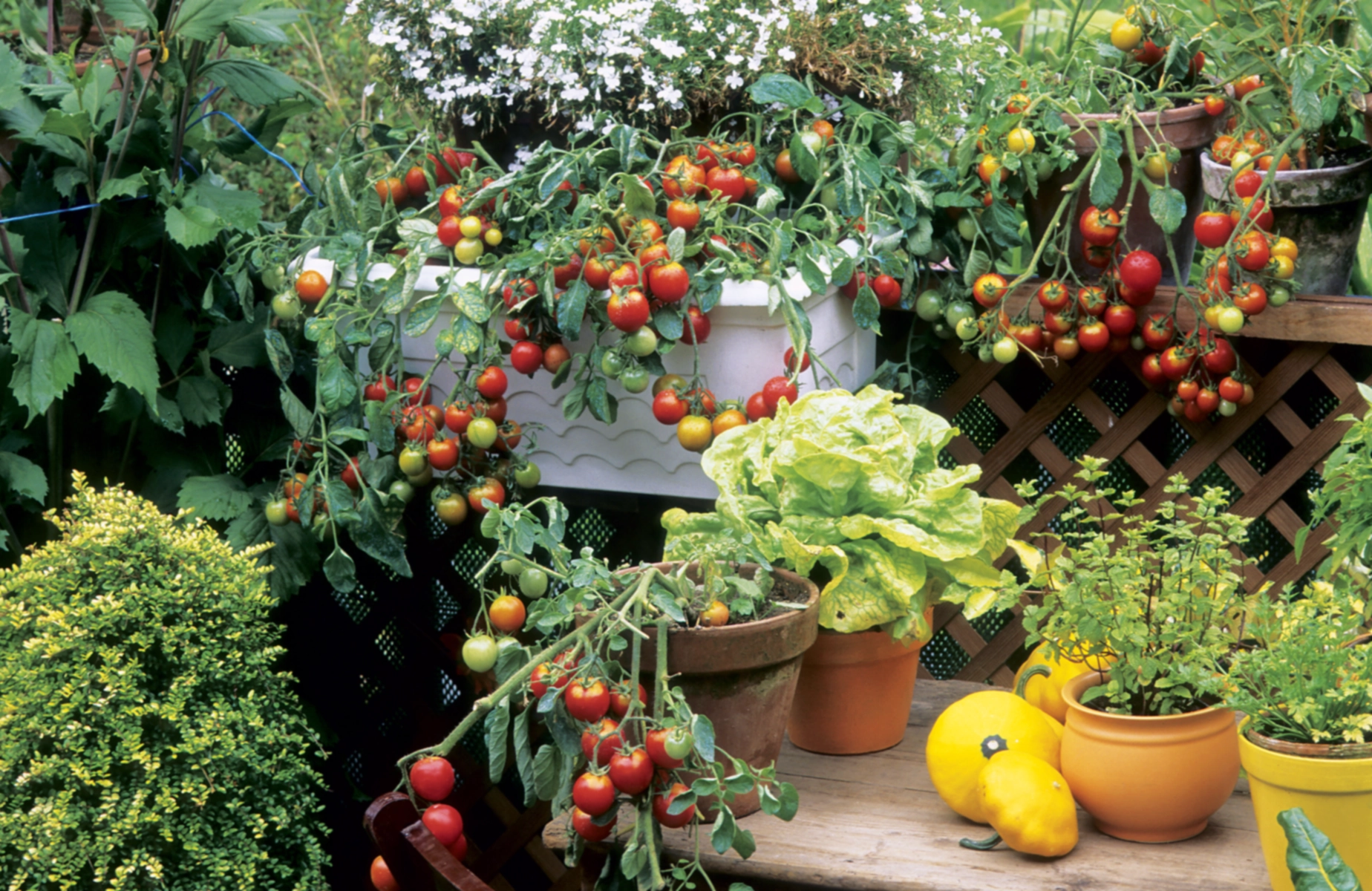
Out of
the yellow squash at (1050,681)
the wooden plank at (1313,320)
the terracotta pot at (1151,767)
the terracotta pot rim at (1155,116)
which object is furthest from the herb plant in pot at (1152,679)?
the terracotta pot rim at (1155,116)

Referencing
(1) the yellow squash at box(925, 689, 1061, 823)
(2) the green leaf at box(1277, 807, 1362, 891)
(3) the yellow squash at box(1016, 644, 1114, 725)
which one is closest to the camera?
(2) the green leaf at box(1277, 807, 1362, 891)

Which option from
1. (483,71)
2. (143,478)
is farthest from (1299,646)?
(143,478)

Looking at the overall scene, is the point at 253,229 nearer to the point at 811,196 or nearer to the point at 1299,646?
the point at 811,196

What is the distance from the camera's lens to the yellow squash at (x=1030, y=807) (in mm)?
1154

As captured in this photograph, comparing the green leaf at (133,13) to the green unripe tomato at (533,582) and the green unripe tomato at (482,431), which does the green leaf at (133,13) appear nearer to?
the green unripe tomato at (482,431)

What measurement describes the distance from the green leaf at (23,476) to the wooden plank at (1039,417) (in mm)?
1250

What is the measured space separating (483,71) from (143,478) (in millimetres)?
769

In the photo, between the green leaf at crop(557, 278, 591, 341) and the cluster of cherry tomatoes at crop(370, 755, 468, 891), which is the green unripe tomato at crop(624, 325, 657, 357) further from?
the cluster of cherry tomatoes at crop(370, 755, 468, 891)

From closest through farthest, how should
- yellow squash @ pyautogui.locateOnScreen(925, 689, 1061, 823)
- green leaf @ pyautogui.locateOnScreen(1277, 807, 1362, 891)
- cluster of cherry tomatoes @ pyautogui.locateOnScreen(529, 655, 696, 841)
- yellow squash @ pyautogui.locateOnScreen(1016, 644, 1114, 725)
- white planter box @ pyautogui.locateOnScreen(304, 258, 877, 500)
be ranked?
green leaf @ pyautogui.locateOnScreen(1277, 807, 1362, 891) → cluster of cherry tomatoes @ pyautogui.locateOnScreen(529, 655, 696, 841) → yellow squash @ pyautogui.locateOnScreen(925, 689, 1061, 823) → yellow squash @ pyautogui.locateOnScreen(1016, 644, 1114, 725) → white planter box @ pyautogui.locateOnScreen(304, 258, 877, 500)

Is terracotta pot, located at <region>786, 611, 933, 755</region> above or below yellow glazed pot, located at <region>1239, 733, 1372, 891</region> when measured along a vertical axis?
below

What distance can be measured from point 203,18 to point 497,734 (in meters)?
1.00

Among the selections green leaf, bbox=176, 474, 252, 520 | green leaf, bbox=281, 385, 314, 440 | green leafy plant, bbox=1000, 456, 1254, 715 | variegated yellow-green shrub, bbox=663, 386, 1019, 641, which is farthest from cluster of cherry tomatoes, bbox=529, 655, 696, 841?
green leaf, bbox=176, 474, 252, 520

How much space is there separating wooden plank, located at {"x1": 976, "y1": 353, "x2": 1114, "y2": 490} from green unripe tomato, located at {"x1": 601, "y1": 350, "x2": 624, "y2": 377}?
573 millimetres

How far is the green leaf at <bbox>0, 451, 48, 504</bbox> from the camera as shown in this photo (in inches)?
64.5
